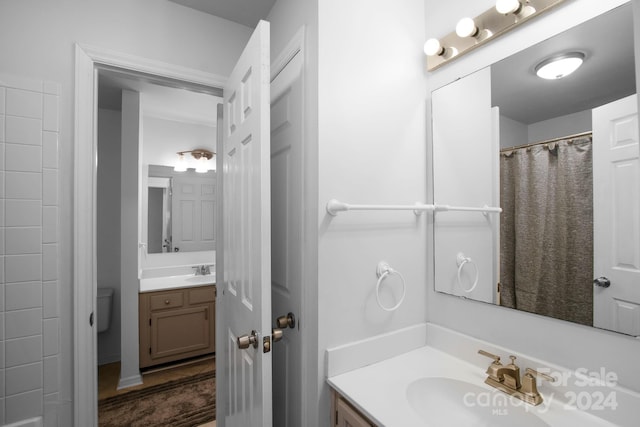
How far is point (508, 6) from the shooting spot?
984 mm

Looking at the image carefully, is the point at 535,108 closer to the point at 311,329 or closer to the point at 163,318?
the point at 311,329

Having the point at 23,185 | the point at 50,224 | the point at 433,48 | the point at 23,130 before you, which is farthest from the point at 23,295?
the point at 433,48

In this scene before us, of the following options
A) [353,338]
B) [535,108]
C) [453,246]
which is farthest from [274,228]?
[535,108]

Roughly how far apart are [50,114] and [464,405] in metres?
1.99

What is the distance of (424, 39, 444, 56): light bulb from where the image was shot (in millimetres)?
1234

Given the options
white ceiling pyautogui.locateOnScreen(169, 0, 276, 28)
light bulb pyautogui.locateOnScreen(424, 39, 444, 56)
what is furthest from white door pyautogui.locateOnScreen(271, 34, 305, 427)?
light bulb pyautogui.locateOnScreen(424, 39, 444, 56)

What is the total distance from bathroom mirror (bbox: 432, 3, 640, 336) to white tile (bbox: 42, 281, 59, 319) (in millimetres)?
1696

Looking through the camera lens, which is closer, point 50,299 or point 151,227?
point 50,299

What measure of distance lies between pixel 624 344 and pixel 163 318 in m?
3.02

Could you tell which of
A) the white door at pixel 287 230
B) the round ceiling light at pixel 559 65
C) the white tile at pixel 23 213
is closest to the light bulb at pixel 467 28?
the round ceiling light at pixel 559 65

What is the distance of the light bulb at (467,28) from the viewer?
43.2 inches

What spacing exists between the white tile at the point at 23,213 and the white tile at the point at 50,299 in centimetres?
27

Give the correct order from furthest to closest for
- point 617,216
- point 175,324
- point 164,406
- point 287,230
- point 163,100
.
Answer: point 163,100
point 175,324
point 164,406
point 287,230
point 617,216

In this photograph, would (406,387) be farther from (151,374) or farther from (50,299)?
(151,374)
